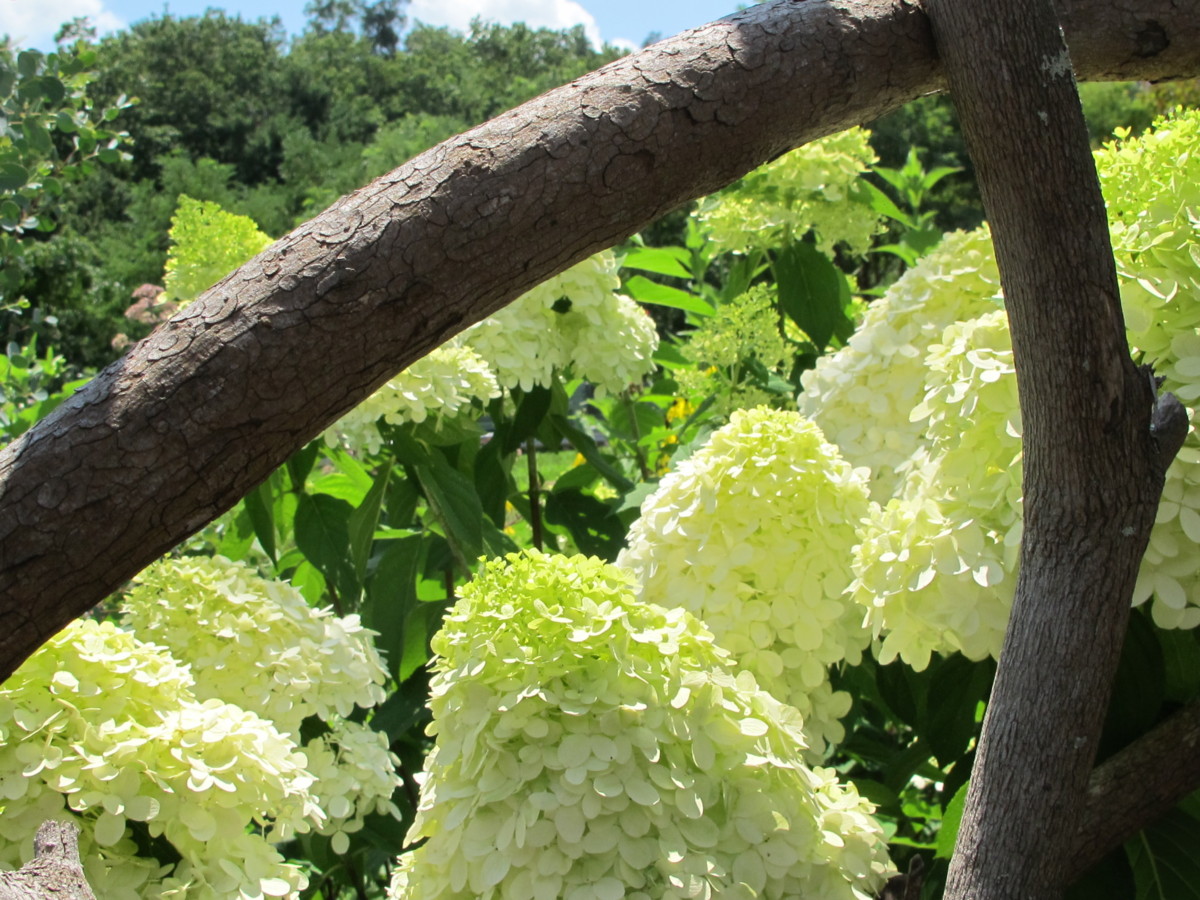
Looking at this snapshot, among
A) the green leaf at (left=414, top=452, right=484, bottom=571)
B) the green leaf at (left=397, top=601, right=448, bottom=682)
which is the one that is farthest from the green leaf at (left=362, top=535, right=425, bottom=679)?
the green leaf at (left=414, top=452, right=484, bottom=571)

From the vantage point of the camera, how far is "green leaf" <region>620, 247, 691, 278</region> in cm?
250

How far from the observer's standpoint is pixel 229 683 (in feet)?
4.34

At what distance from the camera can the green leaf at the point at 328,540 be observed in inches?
74.0

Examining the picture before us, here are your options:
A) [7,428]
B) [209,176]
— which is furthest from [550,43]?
[7,428]

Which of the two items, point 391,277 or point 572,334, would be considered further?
point 572,334

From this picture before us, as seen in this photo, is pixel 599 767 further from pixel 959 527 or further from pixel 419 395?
pixel 419 395

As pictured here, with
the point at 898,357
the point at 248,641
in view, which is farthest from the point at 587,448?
the point at 248,641

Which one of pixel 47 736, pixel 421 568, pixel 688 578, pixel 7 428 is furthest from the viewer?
pixel 7 428

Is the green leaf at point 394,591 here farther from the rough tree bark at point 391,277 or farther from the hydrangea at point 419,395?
the rough tree bark at point 391,277

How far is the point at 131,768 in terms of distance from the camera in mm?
959

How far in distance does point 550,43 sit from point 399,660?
41225 millimetres

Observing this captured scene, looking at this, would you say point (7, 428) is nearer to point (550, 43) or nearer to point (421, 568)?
point (421, 568)

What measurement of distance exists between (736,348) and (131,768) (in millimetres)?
1241

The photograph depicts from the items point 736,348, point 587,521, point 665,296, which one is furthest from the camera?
point 665,296
